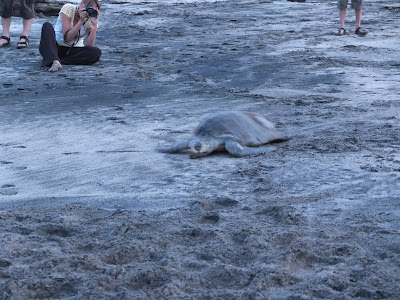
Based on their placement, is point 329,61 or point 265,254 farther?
point 329,61

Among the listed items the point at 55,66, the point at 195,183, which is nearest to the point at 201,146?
the point at 195,183

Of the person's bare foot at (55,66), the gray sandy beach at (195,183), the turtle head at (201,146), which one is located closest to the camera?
the gray sandy beach at (195,183)

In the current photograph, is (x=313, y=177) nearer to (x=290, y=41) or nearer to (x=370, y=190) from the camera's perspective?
(x=370, y=190)

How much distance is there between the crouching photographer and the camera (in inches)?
254

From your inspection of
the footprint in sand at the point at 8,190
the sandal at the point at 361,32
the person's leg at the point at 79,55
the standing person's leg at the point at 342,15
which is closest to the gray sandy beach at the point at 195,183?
the footprint in sand at the point at 8,190

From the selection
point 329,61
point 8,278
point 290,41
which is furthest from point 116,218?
point 290,41

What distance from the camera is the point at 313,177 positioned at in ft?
11.2

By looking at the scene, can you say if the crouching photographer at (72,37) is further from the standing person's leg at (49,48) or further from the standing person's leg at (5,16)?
the standing person's leg at (5,16)

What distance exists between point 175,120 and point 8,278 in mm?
2681

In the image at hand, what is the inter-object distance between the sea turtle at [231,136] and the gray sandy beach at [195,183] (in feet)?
0.21

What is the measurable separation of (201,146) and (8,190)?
1.11 metres

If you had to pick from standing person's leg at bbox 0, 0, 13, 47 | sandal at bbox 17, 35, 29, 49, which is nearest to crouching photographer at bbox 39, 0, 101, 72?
sandal at bbox 17, 35, 29, 49

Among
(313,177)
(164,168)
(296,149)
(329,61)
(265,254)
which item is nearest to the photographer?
(265,254)

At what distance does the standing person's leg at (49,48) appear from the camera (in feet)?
21.6
